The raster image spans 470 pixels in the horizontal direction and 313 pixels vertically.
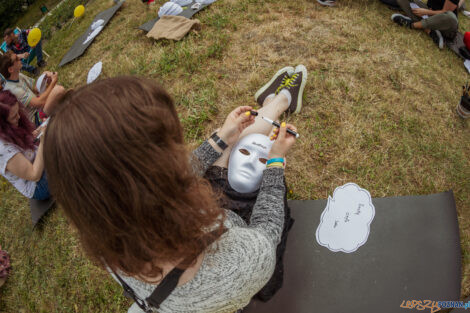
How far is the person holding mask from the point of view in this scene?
700mm

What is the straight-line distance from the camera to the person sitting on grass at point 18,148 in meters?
1.81

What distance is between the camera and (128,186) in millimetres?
721

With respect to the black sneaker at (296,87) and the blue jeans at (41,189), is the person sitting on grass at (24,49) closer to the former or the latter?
the blue jeans at (41,189)

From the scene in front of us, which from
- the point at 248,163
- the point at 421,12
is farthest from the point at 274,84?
the point at 421,12

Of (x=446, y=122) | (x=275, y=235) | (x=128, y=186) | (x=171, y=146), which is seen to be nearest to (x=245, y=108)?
(x=275, y=235)

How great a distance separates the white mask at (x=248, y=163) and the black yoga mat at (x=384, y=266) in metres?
0.52

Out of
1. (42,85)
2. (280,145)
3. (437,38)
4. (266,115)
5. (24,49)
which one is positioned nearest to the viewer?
(280,145)

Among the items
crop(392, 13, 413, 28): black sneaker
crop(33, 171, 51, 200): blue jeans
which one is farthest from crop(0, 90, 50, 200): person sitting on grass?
crop(392, 13, 413, 28): black sneaker

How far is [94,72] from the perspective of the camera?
3.53 m

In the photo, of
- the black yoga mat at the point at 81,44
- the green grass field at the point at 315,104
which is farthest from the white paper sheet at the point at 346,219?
the black yoga mat at the point at 81,44

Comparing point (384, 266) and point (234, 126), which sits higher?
point (234, 126)

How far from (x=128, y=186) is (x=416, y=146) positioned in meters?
2.19

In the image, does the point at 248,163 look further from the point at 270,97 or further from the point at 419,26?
the point at 419,26

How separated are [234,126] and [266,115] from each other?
48 cm
